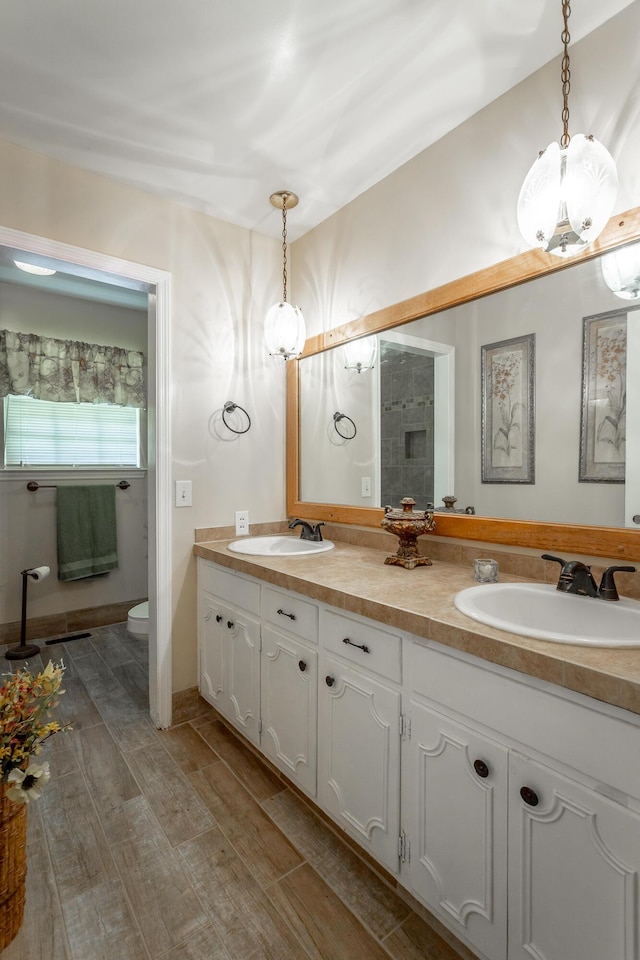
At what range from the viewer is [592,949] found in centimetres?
87

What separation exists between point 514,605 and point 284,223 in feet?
7.18

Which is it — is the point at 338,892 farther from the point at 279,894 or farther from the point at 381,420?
the point at 381,420

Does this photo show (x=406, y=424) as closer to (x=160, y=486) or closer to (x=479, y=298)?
(x=479, y=298)

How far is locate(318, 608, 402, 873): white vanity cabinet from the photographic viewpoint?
50.3 inches

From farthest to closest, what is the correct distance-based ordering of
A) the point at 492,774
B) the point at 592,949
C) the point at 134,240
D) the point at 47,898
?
the point at 134,240 → the point at 47,898 → the point at 492,774 → the point at 592,949

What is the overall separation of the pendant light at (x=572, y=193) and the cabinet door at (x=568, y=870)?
1297mm

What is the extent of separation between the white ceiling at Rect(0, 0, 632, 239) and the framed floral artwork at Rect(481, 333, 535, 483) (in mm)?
671

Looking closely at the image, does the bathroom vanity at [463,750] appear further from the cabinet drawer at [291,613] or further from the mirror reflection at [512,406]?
the mirror reflection at [512,406]

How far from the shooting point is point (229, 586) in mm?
2078

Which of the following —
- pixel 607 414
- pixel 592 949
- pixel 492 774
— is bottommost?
pixel 592 949

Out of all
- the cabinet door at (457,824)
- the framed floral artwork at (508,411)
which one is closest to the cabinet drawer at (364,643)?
the cabinet door at (457,824)

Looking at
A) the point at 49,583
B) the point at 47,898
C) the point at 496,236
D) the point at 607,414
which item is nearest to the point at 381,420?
the point at 496,236

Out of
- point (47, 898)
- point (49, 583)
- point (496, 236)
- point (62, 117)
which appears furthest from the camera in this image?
point (49, 583)

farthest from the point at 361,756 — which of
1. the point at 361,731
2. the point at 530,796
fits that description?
the point at 530,796
